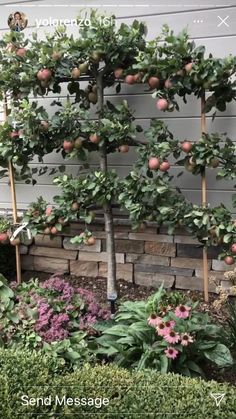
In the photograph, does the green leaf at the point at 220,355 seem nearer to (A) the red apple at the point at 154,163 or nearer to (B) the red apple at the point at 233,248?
(B) the red apple at the point at 233,248

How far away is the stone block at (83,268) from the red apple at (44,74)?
162 centimetres

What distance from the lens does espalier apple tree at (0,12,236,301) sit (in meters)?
3.21

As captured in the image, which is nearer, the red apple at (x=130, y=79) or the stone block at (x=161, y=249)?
the red apple at (x=130, y=79)

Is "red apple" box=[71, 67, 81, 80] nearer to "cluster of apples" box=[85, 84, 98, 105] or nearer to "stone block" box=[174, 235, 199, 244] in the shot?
"cluster of apples" box=[85, 84, 98, 105]

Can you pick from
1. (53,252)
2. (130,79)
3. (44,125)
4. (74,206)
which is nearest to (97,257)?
(53,252)

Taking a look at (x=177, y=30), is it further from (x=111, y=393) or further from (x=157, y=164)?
(x=111, y=393)

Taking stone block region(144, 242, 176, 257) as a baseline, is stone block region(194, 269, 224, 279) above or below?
below

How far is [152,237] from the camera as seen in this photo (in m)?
3.86

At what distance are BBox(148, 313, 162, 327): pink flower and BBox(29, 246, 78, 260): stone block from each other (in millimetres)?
1780

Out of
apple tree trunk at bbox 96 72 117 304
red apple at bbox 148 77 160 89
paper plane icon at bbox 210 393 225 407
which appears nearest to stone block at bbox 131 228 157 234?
apple tree trunk at bbox 96 72 117 304

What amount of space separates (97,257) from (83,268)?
0.18 metres

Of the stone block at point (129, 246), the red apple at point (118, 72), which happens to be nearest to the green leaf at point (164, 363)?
the stone block at point (129, 246)

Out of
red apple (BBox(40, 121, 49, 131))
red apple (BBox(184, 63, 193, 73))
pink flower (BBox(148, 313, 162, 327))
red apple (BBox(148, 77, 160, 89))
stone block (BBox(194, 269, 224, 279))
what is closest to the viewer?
pink flower (BBox(148, 313, 162, 327))

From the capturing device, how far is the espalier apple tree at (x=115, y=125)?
10.5ft
